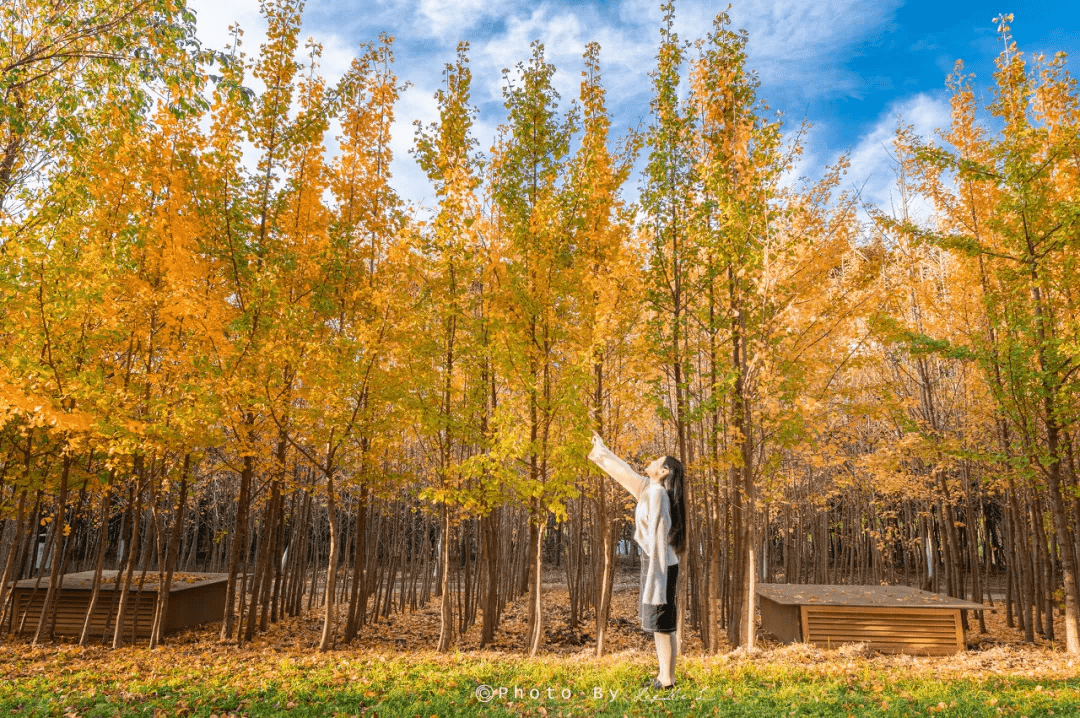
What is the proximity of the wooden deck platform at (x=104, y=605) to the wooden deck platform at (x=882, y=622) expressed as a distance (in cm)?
1181

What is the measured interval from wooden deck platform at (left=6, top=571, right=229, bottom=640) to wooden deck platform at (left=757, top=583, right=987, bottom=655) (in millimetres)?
11813

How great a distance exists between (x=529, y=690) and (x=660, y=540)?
2276 mm

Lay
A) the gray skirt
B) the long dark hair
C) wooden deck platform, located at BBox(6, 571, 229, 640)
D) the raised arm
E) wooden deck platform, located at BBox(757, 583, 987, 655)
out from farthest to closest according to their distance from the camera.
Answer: wooden deck platform, located at BBox(6, 571, 229, 640) → wooden deck platform, located at BBox(757, 583, 987, 655) → the raised arm → the long dark hair → the gray skirt

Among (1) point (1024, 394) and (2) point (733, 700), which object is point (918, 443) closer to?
(1) point (1024, 394)

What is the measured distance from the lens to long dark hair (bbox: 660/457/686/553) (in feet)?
15.7

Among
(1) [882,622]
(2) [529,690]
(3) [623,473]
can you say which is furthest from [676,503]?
(1) [882,622]

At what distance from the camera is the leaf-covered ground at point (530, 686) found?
17.3 ft

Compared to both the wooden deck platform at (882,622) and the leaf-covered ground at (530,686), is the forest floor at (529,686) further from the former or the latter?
the wooden deck platform at (882,622)

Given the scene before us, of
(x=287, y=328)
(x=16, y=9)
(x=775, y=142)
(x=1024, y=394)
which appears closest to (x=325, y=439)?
(x=287, y=328)

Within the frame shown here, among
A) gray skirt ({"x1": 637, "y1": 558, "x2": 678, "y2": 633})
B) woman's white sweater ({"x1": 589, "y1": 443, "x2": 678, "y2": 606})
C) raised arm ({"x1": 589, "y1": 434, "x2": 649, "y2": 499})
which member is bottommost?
gray skirt ({"x1": 637, "y1": 558, "x2": 678, "y2": 633})

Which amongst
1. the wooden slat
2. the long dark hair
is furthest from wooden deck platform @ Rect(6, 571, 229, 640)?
the wooden slat

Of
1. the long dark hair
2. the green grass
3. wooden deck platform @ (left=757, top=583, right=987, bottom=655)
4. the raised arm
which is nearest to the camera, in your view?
the long dark hair

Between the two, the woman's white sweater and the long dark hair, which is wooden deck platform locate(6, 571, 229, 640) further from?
the long dark hair

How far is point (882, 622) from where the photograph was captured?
1018cm
